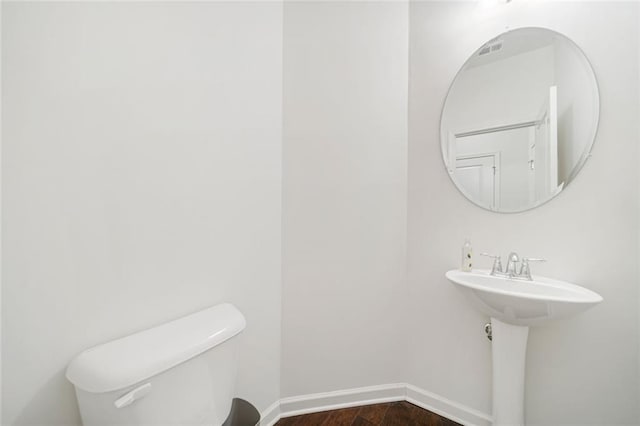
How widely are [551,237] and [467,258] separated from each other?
350mm

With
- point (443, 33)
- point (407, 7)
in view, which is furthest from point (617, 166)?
point (407, 7)

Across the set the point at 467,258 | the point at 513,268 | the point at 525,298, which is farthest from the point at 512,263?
the point at 525,298

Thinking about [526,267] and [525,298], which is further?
[526,267]

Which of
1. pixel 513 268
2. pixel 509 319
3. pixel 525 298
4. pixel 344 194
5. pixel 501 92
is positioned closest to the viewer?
pixel 525 298

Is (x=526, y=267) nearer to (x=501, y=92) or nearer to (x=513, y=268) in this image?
(x=513, y=268)

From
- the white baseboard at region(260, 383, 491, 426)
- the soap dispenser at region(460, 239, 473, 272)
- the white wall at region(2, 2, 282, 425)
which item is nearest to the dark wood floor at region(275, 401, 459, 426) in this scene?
the white baseboard at region(260, 383, 491, 426)

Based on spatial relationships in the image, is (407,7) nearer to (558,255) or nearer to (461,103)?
(461,103)

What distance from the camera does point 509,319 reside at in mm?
1108

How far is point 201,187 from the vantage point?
1.05 m

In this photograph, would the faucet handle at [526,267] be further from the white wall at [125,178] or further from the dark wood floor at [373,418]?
the white wall at [125,178]

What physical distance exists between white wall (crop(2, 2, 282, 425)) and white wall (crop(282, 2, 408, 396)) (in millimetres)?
173

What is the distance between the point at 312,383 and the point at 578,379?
1204mm

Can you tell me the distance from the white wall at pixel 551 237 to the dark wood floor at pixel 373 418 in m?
0.14

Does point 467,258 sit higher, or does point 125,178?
point 125,178
